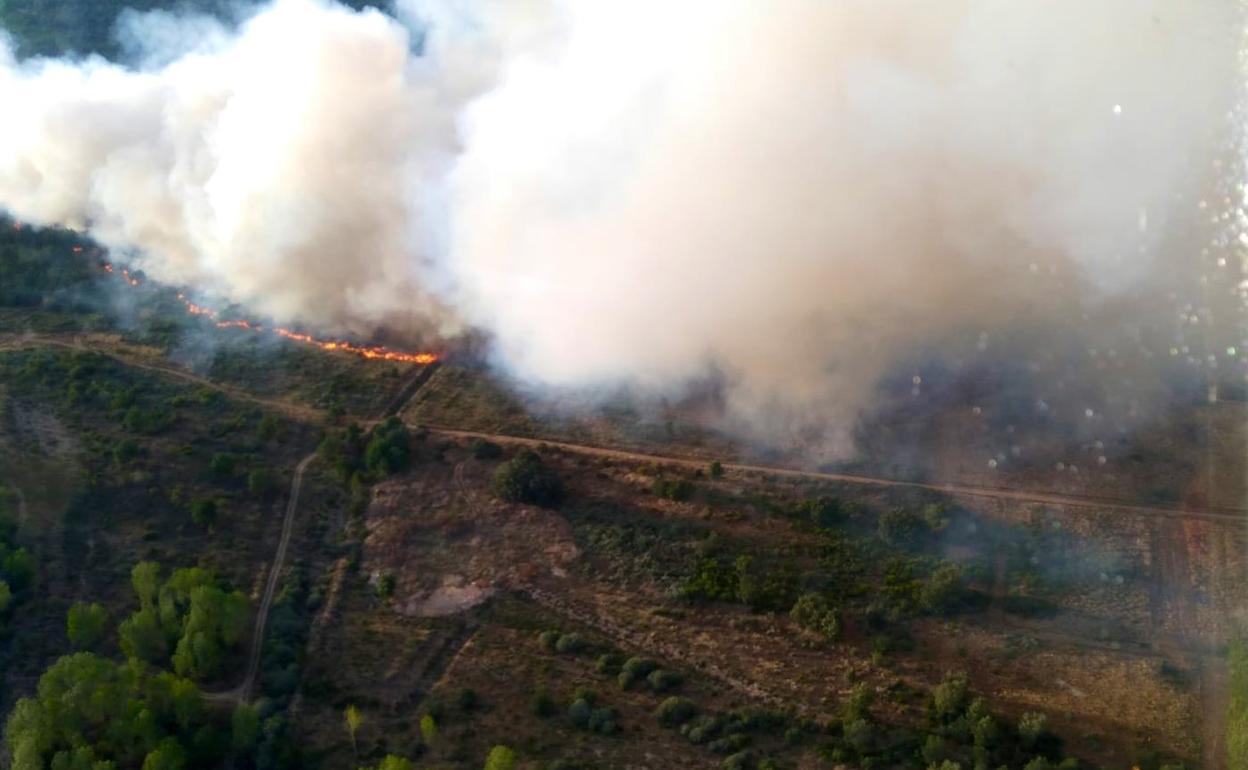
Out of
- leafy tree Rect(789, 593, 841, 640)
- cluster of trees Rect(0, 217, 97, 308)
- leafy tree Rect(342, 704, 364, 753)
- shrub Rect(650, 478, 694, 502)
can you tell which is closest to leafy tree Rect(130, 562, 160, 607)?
leafy tree Rect(342, 704, 364, 753)

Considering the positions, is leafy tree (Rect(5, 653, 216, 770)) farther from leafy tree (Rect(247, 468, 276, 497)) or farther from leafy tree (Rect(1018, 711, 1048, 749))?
leafy tree (Rect(1018, 711, 1048, 749))

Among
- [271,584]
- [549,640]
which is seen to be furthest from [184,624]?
[549,640]

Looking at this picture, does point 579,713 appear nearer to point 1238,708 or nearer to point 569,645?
point 569,645

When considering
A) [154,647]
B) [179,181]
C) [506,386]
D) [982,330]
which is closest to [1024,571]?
[982,330]

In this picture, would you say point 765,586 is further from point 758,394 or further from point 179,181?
point 179,181

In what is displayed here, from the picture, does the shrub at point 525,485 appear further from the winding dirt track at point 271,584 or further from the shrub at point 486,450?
the winding dirt track at point 271,584
